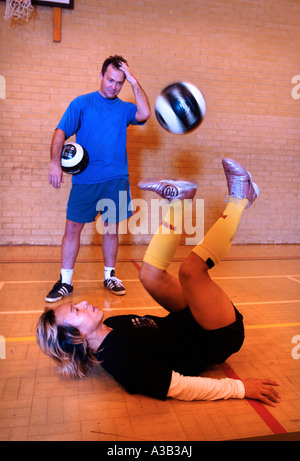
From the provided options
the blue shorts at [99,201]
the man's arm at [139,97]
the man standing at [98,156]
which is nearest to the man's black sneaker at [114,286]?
the man standing at [98,156]

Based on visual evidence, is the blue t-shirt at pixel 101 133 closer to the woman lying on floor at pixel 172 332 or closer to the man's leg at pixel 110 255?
the man's leg at pixel 110 255

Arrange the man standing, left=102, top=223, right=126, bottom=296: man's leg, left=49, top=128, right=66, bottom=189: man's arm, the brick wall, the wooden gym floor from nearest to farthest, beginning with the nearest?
the wooden gym floor, left=49, top=128, right=66, bottom=189: man's arm, the man standing, left=102, top=223, right=126, bottom=296: man's leg, the brick wall

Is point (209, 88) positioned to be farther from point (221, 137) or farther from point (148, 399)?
point (148, 399)

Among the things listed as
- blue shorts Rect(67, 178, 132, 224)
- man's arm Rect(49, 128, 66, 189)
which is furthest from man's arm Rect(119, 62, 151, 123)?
man's arm Rect(49, 128, 66, 189)

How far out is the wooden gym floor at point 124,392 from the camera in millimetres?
1690

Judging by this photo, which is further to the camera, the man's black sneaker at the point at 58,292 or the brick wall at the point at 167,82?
the brick wall at the point at 167,82

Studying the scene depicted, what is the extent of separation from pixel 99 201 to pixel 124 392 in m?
1.94

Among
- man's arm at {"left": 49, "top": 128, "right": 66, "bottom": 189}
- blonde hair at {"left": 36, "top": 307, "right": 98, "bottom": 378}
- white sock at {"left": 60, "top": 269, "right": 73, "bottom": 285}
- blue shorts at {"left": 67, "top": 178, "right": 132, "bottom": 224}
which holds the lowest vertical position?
white sock at {"left": 60, "top": 269, "right": 73, "bottom": 285}

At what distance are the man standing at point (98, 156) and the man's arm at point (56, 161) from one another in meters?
0.08

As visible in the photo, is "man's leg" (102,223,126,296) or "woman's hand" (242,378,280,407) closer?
"woman's hand" (242,378,280,407)

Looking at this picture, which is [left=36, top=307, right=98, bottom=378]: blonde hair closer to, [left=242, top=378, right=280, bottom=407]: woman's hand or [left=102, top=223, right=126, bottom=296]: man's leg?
[left=242, top=378, right=280, bottom=407]: woman's hand

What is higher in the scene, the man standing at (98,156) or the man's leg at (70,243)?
the man standing at (98,156)

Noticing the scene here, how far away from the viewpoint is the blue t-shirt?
344cm

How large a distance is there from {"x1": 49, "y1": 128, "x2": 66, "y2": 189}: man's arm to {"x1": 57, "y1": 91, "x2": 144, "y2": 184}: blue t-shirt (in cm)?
13
